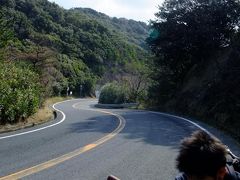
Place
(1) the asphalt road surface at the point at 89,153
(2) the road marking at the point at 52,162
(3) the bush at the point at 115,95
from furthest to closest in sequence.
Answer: (3) the bush at the point at 115,95 < (1) the asphalt road surface at the point at 89,153 < (2) the road marking at the point at 52,162

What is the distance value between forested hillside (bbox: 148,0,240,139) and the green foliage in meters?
9.88

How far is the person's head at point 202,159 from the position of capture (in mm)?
2680

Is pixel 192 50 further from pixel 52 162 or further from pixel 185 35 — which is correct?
pixel 52 162

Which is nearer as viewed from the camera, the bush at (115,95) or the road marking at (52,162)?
the road marking at (52,162)

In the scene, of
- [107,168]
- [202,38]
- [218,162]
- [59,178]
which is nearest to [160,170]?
[107,168]

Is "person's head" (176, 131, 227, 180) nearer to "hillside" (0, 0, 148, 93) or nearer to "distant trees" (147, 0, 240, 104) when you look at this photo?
"distant trees" (147, 0, 240, 104)

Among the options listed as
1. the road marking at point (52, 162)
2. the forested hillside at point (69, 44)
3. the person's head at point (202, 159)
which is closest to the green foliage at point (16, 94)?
the road marking at point (52, 162)

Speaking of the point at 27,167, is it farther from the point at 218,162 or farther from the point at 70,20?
the point at 70,20

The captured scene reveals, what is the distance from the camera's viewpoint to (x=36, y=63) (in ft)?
145

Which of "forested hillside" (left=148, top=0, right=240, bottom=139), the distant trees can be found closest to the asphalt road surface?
"forested hillside" (left=148, top=0, right=240, bottom=139)

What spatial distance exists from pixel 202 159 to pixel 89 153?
9.04 meters

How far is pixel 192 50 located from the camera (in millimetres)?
34594

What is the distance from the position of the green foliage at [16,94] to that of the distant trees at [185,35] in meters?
13.9

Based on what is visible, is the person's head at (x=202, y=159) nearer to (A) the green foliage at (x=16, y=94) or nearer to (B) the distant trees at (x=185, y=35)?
(A) the green foliage at (x=16, y=94)
